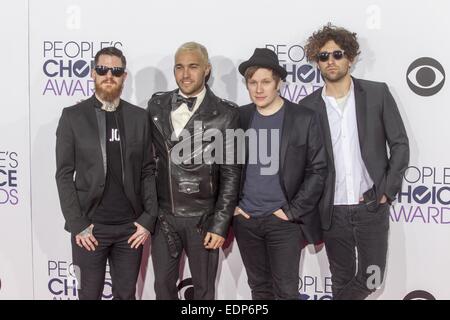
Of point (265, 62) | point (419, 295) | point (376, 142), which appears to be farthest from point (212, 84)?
point (419, 295)

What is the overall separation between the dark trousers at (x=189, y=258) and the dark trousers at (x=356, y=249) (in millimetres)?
859

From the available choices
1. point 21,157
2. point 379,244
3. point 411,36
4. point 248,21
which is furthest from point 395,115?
point 21,157

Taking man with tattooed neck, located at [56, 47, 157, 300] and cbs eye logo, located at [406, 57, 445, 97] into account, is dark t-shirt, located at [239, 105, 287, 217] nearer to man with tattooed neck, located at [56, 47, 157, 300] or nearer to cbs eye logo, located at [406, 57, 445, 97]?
man with tattooed neck, located at [56, 47, 157, 300]

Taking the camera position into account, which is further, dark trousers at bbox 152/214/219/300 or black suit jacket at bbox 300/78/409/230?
black suit jacket at bbox 300/78/409/230

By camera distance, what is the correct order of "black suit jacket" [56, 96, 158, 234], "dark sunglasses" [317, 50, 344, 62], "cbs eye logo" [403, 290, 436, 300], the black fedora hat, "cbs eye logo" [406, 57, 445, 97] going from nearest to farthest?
"black suit jacket" [56, 96, 158, 234] < the black fedora hat < "dark sunglasses" [317, 50, 344, 62] < "cbs eye logo" [406, 57, 445, 97] < "cbs eye logo" [403, 290, 436, 300]

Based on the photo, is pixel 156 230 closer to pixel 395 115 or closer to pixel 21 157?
pixel 21 157

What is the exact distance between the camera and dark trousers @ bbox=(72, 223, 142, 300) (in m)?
3.75

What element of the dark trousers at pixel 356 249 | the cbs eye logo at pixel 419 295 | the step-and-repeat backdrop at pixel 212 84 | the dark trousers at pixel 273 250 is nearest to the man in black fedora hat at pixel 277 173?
the dark trousers at pixel 273 250

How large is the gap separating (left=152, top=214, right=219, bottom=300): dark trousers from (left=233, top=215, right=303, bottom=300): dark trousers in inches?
9.6

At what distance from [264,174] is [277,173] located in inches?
3.4


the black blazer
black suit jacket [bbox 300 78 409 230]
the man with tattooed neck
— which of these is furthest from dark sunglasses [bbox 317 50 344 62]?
the man with tattooed neck

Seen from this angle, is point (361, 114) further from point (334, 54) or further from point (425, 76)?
point (425, 76)

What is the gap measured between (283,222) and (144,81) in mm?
1572

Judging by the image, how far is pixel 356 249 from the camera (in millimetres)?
4078
